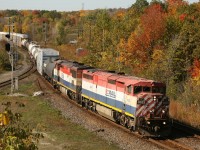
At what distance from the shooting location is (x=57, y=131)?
2411 centimetres

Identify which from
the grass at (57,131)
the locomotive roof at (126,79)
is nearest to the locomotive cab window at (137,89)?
the locomotive roof at (126,79)

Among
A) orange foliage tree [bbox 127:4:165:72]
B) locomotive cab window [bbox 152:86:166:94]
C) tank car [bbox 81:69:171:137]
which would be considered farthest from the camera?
orange foliage tree [bbox 127:4:165:72]

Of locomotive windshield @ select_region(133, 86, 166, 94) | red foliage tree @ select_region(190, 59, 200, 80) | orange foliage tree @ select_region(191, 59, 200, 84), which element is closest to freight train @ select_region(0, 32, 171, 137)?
locomotive windshield @ select_region(133, 86, 166, 94)

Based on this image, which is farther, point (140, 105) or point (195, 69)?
point (195, 69)

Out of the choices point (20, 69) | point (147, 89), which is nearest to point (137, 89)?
point (147, 89)

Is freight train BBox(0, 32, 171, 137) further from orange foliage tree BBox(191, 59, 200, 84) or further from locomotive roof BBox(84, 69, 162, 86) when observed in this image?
orange foliage tree BBox(191, 59, 200, 84)

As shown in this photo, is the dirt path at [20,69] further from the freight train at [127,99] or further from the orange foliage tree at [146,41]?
the freight train at [127,99]

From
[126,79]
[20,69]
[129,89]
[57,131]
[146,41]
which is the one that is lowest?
[20,69]

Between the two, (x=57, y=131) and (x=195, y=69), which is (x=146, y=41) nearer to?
(x=195, y=69)

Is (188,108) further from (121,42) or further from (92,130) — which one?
(121,42)

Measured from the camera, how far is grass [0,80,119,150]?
20391 mm

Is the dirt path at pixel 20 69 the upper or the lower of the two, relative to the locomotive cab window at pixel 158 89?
lower

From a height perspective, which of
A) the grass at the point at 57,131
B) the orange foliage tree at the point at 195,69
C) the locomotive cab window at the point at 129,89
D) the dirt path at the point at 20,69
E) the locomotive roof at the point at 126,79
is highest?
the locomotive roof at the point at 126,79

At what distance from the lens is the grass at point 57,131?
803 inches
